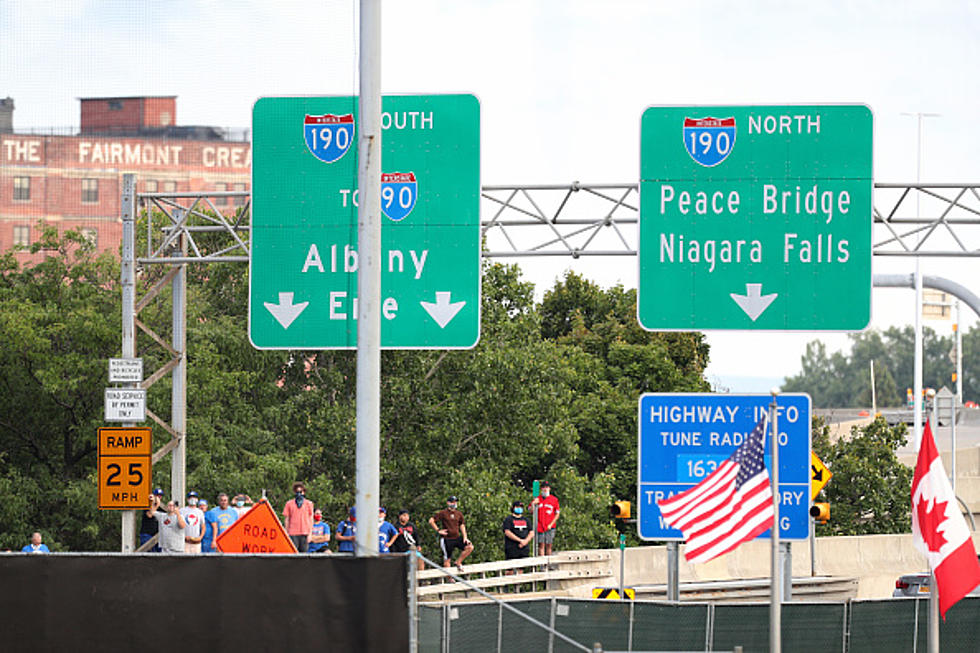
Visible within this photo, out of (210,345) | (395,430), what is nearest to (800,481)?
(210,345)

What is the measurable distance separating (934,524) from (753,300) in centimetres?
494

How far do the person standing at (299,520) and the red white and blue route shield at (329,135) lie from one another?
23.7 ft

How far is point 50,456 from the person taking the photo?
36.0 metres

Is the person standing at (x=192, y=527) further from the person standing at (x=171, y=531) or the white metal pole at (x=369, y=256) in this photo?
the white metal pole at (x=369, y=256)

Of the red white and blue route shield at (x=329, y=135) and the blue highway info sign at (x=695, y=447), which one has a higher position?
the red white and blue route shield at (x=329, y=135)

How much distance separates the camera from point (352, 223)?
17.2 meters

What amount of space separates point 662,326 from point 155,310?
20055 millimetres

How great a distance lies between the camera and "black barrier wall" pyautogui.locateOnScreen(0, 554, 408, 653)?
1362 cm

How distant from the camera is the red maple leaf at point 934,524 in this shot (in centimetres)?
→ 1421

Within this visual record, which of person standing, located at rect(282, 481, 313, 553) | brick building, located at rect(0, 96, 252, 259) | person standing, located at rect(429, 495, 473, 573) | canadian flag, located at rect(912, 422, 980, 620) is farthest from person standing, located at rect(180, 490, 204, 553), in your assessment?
brick building, located at rect(0, 96, 252, 259)

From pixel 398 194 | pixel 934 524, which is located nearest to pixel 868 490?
pixel 398 194

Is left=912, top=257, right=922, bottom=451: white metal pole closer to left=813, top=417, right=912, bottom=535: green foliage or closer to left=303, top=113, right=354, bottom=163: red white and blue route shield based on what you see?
left=813, top=417, right=912, bottom=535: green foliage

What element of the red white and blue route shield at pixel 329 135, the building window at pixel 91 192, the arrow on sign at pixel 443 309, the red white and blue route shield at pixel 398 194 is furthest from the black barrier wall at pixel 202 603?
the building window at pixel 91 192

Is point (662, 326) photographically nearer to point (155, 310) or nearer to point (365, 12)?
point (365, 12)
